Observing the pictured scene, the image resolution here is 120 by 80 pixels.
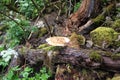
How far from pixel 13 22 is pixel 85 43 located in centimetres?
174

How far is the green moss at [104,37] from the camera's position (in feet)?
12.4

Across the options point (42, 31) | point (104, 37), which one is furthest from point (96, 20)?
point (42, 31)

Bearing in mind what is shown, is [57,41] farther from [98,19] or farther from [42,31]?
[42,31]

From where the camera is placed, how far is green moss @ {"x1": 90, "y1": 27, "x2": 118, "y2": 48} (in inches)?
148

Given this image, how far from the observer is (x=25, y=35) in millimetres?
4887

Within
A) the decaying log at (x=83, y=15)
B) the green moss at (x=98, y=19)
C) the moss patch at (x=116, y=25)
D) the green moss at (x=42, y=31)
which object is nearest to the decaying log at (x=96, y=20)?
the green moss at (x=98, y=19)

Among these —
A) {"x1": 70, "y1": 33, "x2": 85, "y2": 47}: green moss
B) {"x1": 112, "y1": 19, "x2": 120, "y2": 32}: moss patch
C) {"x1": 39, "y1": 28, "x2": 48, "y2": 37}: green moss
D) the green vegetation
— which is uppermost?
{"x1": 112, "y1": 19, "x2": 120, "y2": 32}: moss patch

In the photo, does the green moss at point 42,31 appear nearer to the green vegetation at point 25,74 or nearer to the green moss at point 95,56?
the green vegetation at point 25,74

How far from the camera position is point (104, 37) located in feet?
12.7

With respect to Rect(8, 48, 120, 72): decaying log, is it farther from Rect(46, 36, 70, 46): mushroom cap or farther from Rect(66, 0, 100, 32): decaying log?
Rect(66, 0, 100, 32): decaying log

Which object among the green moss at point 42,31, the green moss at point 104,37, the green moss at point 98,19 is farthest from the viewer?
the green moss at point 42,31

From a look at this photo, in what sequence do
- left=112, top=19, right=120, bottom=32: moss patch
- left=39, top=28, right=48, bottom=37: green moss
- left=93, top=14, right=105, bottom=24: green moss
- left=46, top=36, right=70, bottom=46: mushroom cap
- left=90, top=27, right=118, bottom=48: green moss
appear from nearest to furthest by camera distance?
left=46, top=36, right=70, bottom=46: mushroom cap → left=90, top=27, right=118, bottom=48: green moss → left=112, top=19, right=120, bottom=32: moss patch → left=93, top=14, right=105, bottom=24: green moss → left=39, top=28, right=48, bottom=37: green moss

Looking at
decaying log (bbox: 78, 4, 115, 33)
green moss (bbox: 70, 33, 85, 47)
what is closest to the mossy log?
green moss (bbox: 70, 33, 85, 47)

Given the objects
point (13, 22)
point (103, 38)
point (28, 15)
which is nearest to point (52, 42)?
point (103, 38)
